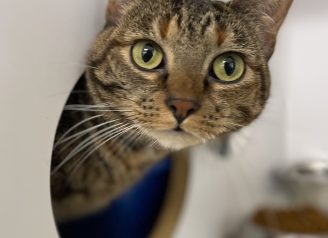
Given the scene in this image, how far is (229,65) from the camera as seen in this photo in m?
0.84

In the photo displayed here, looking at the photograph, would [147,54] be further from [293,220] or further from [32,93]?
[293,220]

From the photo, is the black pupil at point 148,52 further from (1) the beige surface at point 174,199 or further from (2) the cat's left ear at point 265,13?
(1) the beige surface at point 174,199

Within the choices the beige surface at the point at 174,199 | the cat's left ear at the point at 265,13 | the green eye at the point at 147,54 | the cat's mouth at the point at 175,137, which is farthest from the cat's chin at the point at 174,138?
the beige surface at the point at 174,199

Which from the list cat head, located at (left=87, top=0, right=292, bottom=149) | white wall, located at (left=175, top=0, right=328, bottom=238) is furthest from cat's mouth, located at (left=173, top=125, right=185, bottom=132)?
white wall, located at (left=175, top=0, right=328, bottom=238)

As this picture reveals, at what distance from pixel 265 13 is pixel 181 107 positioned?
24 centimetres

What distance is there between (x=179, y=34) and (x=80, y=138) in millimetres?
295

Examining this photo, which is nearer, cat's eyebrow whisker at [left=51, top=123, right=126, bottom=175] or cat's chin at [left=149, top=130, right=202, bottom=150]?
cat's chin at [left=149, top=130, right=202, bottom=150]

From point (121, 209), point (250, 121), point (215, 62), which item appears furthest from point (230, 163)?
point (215, 62)

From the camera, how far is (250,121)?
907mm

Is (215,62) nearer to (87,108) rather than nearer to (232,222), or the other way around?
(87,108)

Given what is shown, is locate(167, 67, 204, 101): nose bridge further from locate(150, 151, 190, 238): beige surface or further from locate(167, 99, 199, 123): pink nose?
locate(150, 151, 190, 238): beige surface

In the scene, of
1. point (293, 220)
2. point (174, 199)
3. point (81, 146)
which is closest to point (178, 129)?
point (81, 146)

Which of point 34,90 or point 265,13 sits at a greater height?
point 265,13

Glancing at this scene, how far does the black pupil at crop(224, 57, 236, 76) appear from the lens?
32.8 inches
